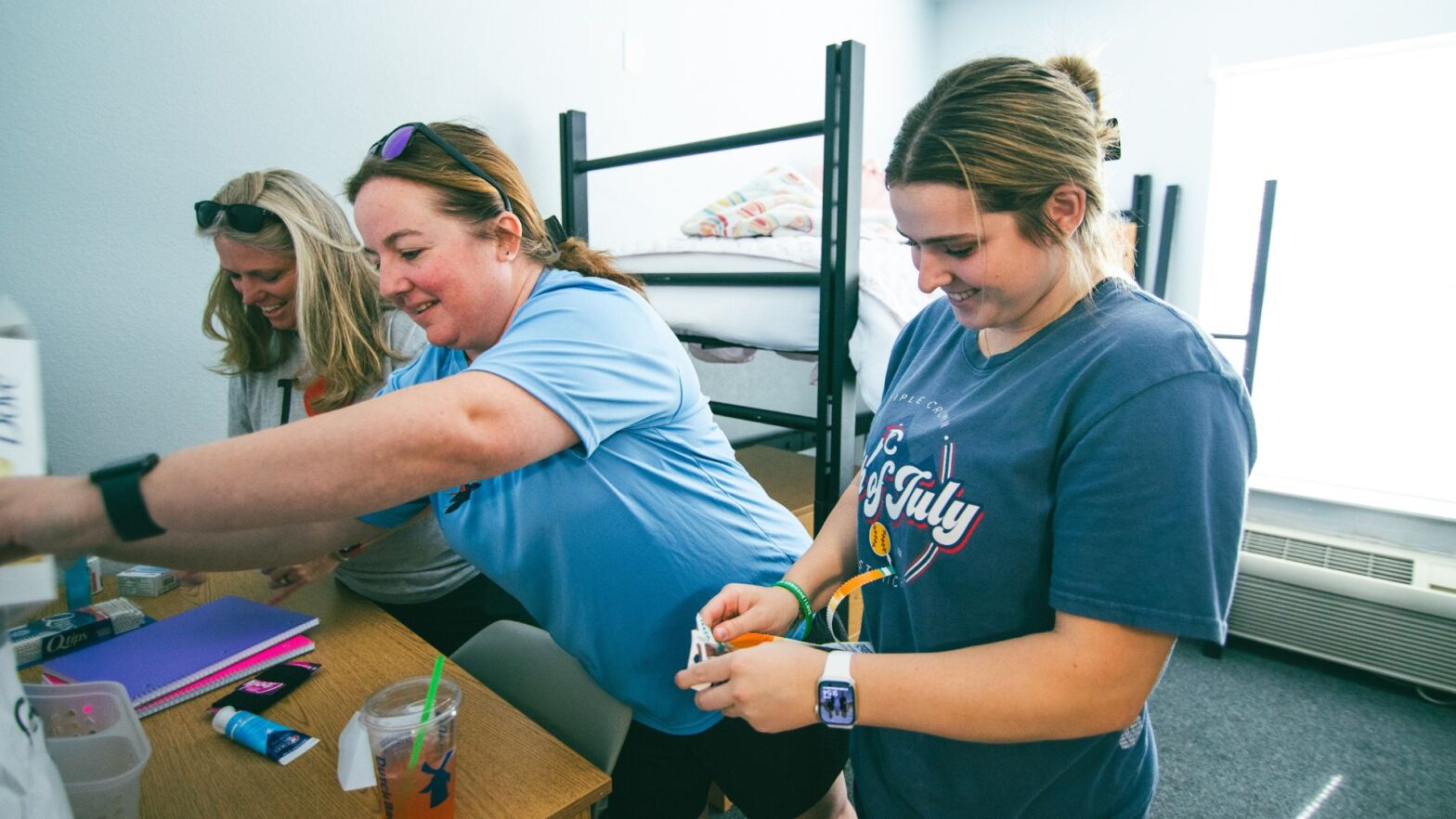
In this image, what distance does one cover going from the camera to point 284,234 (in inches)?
51.6

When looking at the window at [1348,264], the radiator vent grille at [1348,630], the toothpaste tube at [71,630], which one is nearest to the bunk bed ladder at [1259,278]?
the window at [1348,264]

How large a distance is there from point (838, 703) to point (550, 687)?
1.78 ft

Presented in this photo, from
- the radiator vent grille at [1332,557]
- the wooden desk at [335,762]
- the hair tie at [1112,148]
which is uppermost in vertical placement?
the hair tie at [1112,148]

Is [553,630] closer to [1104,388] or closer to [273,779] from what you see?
[273,779]

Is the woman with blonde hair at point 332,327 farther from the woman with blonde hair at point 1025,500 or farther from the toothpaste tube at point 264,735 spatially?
the woman with blonde hair at point 1025,500

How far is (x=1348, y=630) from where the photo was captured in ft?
7.38

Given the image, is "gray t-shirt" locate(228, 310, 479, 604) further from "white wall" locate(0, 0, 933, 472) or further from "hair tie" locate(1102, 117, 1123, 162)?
"hair tie" locate(1102, 117, 1123, 162)

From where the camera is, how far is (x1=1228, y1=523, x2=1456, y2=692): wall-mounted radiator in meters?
2.12

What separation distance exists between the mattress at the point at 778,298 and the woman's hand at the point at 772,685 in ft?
2.49

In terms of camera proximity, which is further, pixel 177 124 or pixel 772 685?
pixel 177 124

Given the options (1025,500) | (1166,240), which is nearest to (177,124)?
(1025,500)

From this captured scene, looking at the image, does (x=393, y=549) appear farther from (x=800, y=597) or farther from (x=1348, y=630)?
(x=1348, y=630)

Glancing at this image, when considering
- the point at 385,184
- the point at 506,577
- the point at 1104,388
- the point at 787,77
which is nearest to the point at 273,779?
the point at 506,577

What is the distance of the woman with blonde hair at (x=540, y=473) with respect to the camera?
24.7 inches
